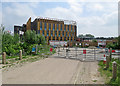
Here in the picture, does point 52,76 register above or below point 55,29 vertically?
below

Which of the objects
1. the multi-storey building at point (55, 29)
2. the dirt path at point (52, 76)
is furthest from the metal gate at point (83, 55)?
the multi-storey building at point (55, 29)

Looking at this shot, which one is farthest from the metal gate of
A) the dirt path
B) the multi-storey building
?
the multi-storey building

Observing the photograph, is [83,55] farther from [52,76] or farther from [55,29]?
[55,29]

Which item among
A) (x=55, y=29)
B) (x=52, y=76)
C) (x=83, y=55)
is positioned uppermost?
(x=55, y=29)

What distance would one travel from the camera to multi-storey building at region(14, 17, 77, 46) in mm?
61681

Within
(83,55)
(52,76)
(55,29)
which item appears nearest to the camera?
(52,76)

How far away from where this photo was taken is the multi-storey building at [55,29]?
6168 cm

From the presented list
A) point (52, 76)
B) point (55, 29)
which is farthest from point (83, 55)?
point (55, 29)

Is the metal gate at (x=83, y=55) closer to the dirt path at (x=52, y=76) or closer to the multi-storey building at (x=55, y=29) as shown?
the dirt path at (x=52, y=76)

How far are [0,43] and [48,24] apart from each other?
168 ft

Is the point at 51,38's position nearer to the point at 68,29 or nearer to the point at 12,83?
the point at 68,29

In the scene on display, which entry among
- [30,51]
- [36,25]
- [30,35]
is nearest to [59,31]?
[36,25]

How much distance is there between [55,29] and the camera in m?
66.6

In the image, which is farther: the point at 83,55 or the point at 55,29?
the point at 55,29
